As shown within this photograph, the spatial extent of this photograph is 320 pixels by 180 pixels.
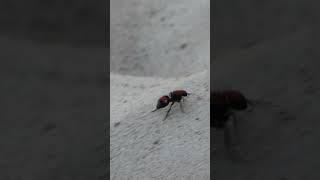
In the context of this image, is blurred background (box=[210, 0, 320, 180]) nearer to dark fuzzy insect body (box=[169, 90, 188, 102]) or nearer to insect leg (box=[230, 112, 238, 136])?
insect leg (box=[230, 112, 238, 136])

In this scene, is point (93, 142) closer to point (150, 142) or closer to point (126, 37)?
point (150, 142)

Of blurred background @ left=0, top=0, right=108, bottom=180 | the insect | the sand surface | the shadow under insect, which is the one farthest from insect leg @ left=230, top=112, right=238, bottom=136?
blurred background @ left=0, top=0, right=108, bottom=180

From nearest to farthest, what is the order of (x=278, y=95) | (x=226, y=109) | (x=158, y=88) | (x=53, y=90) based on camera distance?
(x=226, y=109) → (x=278, y=95) → (x=158, y=88) → (x=53, y=90)

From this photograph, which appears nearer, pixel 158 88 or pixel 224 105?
pixel 224 105

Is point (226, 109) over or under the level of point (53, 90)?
over

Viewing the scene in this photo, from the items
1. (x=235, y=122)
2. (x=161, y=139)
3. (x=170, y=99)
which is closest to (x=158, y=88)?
(x=170, y=99)

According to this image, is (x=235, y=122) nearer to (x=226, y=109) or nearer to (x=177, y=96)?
(x=226, y=109)
